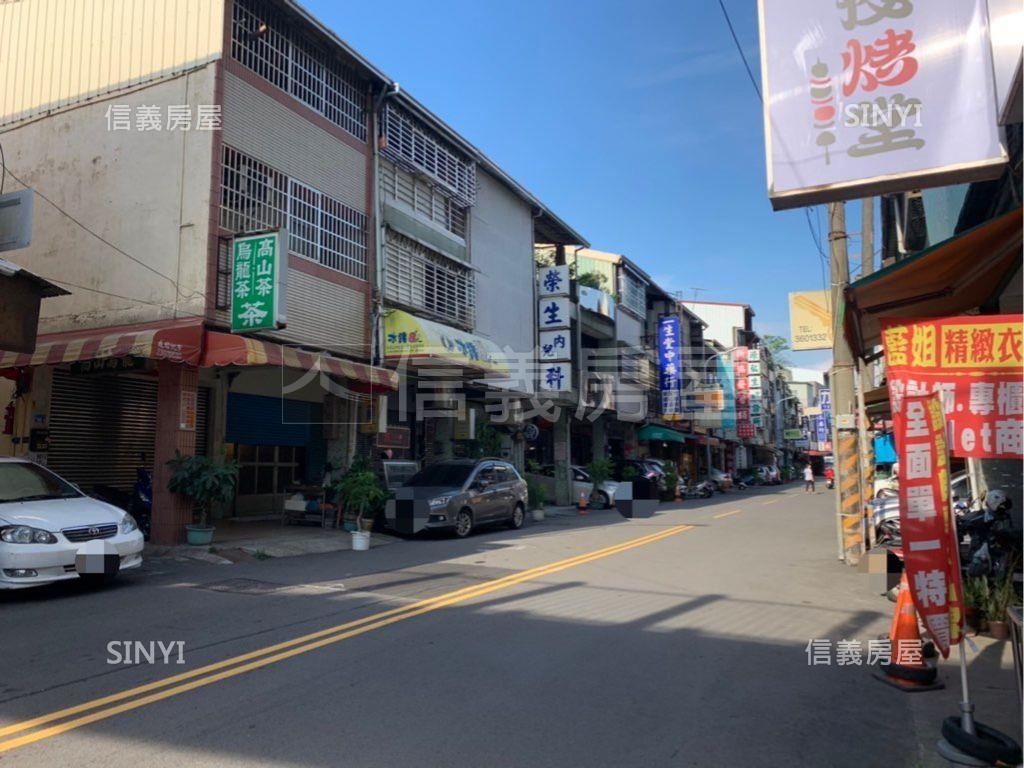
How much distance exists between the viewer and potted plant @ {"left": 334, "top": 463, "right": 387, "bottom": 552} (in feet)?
47.4

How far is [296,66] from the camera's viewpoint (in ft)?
53.4

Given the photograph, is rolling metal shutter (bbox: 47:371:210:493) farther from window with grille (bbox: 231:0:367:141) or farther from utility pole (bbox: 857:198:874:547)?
utility pole (bbox: 857:198:874:547)

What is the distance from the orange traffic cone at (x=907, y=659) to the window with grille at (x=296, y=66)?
14.7 meters

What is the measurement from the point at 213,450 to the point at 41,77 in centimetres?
893

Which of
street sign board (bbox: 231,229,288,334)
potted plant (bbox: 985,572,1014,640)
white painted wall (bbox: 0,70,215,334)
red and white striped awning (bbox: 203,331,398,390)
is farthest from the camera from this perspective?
white painted wall (bbox: 0,70,215,334)

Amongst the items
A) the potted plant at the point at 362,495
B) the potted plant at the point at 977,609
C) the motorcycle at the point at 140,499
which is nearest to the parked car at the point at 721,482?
the potted plant at the point at 362,495

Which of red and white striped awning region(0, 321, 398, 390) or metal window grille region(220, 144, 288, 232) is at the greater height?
metal window grille region(220, 144, 288, 232)

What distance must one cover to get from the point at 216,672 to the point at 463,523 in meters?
9.99

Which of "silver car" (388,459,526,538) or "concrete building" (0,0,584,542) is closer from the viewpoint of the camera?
"concrete building" (0,0,584,542)

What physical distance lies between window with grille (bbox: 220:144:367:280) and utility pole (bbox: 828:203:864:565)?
10.1 metres

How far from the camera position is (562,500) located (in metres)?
26.6

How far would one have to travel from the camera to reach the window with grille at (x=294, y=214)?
1421cm

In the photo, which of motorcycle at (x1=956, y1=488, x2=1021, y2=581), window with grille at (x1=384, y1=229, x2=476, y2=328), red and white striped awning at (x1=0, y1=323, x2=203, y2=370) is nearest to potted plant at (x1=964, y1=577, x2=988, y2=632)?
motorcycle at (x1=956, y1=488, x2=1021, y2=581)

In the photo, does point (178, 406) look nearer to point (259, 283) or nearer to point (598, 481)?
point (259, 283)
